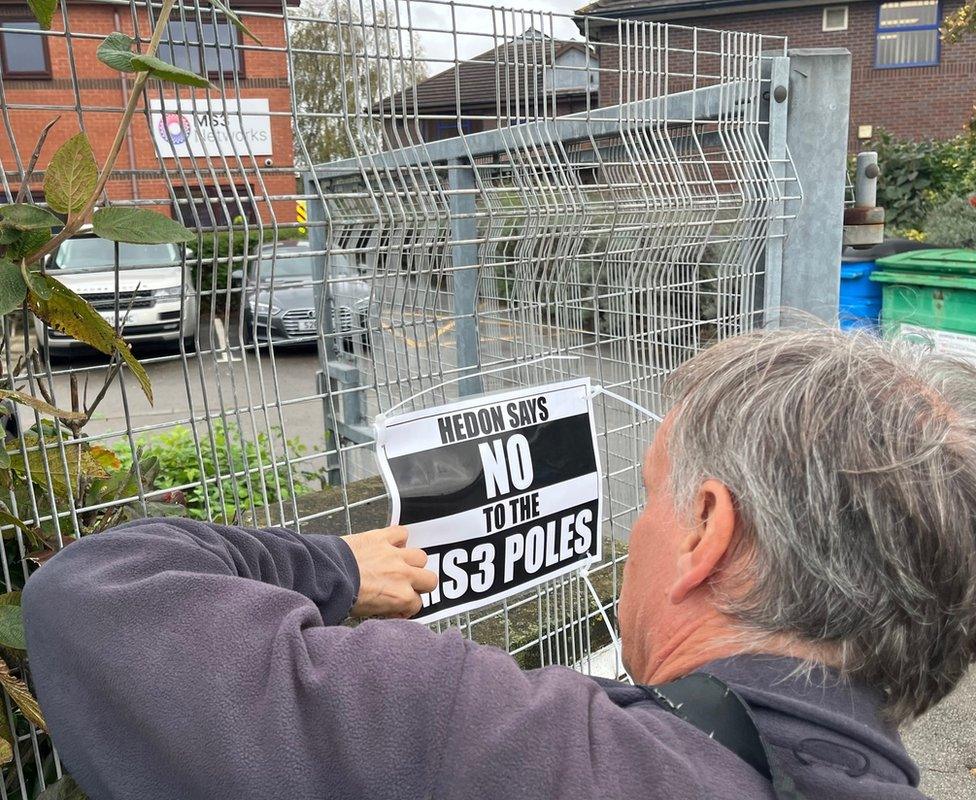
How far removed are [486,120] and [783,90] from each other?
1309mm

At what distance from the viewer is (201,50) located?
168 centimetres

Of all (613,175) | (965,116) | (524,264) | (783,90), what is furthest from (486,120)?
(965,116)

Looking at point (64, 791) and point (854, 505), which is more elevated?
point (854, 505)

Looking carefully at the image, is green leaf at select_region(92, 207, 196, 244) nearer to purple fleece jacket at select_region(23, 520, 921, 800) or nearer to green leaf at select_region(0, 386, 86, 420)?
green leaf at select_region(0, 386, 86, 420)

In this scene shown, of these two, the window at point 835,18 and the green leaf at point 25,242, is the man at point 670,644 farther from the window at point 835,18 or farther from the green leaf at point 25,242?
the window at point 835,18

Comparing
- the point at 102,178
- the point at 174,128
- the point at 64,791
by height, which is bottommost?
the point at 64,791

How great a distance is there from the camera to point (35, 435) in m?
1.63

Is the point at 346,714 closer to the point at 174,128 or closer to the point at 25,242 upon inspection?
the point at 25,242

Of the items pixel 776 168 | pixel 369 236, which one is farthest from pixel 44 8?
pixel 776 168

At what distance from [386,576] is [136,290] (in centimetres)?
72

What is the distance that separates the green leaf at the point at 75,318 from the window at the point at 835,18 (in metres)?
22.4

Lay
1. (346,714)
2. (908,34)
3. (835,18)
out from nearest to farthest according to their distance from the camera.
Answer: (346,714)
(908,34)
(835,18)

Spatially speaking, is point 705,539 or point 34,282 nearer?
point 705,539

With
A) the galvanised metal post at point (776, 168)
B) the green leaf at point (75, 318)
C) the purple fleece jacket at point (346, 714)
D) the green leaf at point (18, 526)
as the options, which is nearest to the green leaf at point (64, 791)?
the green leaf at point (18, 526)
